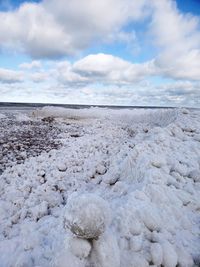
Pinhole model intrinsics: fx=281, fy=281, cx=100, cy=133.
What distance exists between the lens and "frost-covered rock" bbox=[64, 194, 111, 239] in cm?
226

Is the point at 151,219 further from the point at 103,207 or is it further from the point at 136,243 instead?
the point at 103,207

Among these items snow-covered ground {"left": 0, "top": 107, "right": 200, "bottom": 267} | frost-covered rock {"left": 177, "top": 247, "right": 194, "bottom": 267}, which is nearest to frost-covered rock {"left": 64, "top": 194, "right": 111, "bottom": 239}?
snow-covered ground {"left": 0, "top": 107, "right": 200, "bottom": 267}

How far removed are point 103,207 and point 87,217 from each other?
0.60 ft

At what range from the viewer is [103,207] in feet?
7.81

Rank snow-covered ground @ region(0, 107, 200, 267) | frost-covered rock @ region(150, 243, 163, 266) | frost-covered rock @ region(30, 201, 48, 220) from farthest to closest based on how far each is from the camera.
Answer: frost-covered rock @ region(30, 201, 48, 220), frost-covered rock @ region(150, 243, 163, 266), snow-covered ground @ region(0, 107, 200, 267)

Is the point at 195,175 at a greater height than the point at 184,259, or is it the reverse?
the point at 195,175

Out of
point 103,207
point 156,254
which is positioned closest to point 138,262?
point 156,254

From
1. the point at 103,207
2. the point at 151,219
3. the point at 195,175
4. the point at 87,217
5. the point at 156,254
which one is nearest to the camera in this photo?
the point at 87,217

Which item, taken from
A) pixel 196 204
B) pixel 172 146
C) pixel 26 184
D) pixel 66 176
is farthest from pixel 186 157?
pixel 26 184

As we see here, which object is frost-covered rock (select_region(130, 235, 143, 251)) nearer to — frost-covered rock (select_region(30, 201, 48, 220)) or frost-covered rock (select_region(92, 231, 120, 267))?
frost-covered rock (select_region(92, 231, 120, 267))

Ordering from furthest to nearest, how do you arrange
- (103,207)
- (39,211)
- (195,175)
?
(195,175), (39,211), (103,207)

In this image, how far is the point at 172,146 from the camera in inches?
197

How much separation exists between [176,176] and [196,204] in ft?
1.72

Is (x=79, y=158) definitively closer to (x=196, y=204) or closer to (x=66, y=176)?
(x=66, y=176)
